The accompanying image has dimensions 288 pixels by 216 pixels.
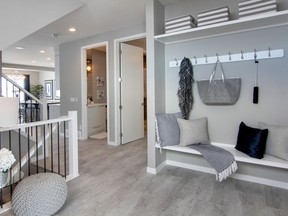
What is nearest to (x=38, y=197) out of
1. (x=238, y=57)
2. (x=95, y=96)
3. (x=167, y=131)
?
(x=167, y=131)

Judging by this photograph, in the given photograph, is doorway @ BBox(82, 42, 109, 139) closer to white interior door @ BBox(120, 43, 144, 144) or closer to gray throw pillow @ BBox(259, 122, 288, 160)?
white interior door @ BBox(120, 43, 144, 144)

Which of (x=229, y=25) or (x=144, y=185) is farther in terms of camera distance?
(x=144, y=185)

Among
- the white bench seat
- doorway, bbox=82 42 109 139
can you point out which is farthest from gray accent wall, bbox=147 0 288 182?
doorway, bbox=82 42 109 139

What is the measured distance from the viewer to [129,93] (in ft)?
15.2

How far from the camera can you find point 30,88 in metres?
11.6

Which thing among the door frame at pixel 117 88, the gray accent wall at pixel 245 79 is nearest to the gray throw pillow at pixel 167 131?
→ the gray accent wall at pixel 245 79

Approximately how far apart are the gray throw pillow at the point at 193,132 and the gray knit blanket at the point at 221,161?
9.3 inches

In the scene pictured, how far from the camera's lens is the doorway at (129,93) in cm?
445

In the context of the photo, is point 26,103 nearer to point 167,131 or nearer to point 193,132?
point 167,131

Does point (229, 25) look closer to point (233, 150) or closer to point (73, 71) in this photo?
point (233, 150)

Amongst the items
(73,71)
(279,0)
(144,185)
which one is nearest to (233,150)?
(144,185)

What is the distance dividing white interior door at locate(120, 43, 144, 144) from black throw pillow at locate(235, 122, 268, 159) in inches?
102

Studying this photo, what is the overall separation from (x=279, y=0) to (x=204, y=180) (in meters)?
2.44

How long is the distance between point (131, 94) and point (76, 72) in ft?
5.42
